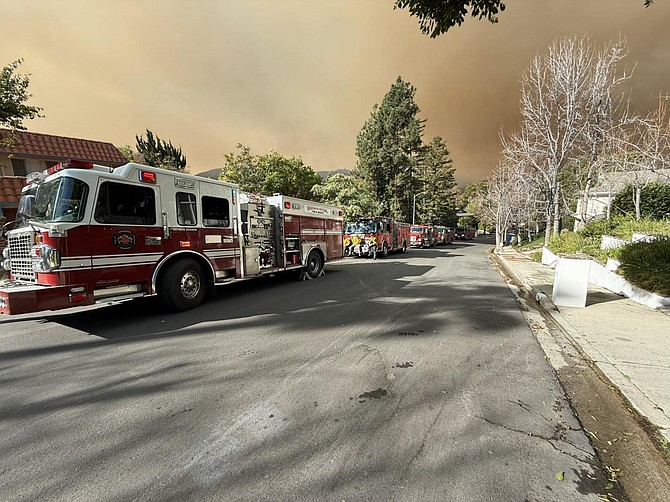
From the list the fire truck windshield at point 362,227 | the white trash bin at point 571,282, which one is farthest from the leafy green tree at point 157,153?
the white trash bin at point 571,282

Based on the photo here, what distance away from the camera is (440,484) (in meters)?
2.02

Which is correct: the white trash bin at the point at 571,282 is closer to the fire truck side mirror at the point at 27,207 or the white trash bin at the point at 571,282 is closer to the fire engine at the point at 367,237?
the fire truck side mirror at the point at 27,207

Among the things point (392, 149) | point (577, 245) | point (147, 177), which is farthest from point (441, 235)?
point (147, 177)

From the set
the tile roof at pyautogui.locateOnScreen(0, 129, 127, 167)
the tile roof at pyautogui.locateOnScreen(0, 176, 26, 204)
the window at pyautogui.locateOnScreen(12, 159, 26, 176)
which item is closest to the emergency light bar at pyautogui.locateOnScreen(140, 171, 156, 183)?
the tile roof at pyautogui.locateOnScreen(0, 176, 26, 204)

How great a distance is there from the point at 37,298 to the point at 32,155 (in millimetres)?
21333

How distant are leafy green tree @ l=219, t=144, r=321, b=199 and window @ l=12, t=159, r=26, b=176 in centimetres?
1248

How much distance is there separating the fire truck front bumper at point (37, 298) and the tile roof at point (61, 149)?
800 inches

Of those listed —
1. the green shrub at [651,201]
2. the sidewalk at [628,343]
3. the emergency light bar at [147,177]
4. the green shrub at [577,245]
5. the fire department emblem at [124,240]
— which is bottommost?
the sidewalk at [628,343]

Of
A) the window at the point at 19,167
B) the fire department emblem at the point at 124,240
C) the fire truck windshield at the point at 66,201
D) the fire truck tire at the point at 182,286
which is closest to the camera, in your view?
the fire truck windshield at the point at 66,201

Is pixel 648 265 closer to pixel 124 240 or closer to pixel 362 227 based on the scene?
pixel 124 240

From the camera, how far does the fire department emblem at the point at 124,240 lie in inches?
209

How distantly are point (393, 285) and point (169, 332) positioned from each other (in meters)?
6.10

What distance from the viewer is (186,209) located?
254 inches

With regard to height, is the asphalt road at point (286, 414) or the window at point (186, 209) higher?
the window at point (186, 209)
